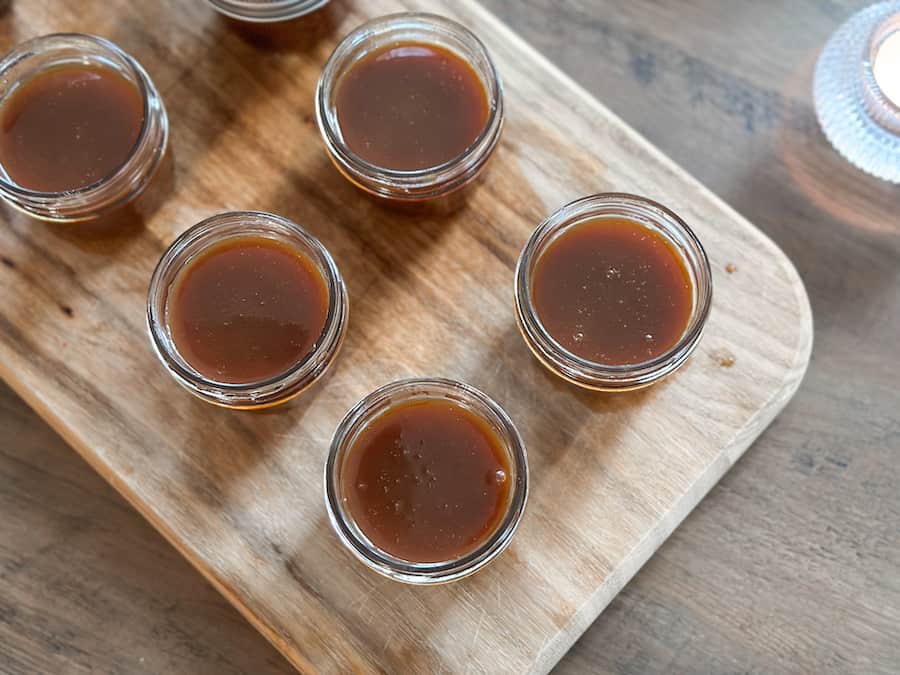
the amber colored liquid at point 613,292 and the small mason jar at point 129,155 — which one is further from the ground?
the small mason jar at point 129,155

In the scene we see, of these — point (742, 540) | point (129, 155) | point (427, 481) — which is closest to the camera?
point (427, 481)

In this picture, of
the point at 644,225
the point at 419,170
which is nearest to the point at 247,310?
the point at 419,170

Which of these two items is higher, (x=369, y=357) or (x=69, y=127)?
(x=69, y=127)

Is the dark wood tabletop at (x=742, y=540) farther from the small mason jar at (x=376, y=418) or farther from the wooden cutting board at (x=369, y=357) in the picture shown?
the small mason jar at (x=376, y=418)

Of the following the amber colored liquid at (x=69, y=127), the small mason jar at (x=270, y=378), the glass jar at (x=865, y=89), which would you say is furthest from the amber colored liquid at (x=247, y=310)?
the glass jar at (x=865, y=89)

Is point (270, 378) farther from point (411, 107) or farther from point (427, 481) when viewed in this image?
point (411, 107)

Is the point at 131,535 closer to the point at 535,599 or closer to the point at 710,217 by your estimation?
the point at 535,599

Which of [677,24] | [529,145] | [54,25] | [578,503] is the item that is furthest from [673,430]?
[54,25]
